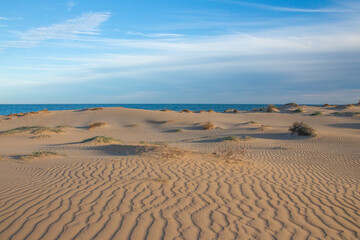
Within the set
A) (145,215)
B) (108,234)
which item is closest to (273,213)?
(145,215)

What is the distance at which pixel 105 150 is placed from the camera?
13039mm

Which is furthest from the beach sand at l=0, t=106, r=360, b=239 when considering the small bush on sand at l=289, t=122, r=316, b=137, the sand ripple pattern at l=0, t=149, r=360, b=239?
the small bush on sand at l=289, t=122, r=316, b=137

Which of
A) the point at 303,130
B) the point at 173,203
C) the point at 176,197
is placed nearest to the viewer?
the point at 173,203

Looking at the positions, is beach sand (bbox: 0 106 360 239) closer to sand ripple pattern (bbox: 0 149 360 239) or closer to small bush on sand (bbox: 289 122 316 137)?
sand ripple pattern (bbox: 0 149 360 239)

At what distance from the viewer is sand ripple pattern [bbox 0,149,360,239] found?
4074 millimetres

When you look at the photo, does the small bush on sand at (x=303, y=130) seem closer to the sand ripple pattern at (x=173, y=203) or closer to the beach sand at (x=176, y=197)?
the beach sand at (x=176, y=197)

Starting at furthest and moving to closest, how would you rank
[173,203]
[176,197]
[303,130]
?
[303,130] < [176,197] < [173,203]

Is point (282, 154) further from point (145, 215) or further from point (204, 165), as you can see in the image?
point (145, 215)

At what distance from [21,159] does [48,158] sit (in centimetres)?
83

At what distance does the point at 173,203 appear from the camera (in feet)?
16.9

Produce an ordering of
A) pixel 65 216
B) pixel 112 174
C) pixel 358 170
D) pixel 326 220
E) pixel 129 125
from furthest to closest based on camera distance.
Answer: pixel 129 125 → pixel 358 170 → pixel 112 174 → pixel 326 220 → pixel 65 216

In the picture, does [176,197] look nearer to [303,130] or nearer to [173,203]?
[173,203]

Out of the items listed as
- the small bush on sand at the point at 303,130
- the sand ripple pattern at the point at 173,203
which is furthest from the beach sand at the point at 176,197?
the small bush on sand at the point at 303,130

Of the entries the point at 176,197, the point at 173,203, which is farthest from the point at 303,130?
the point at 173,203
